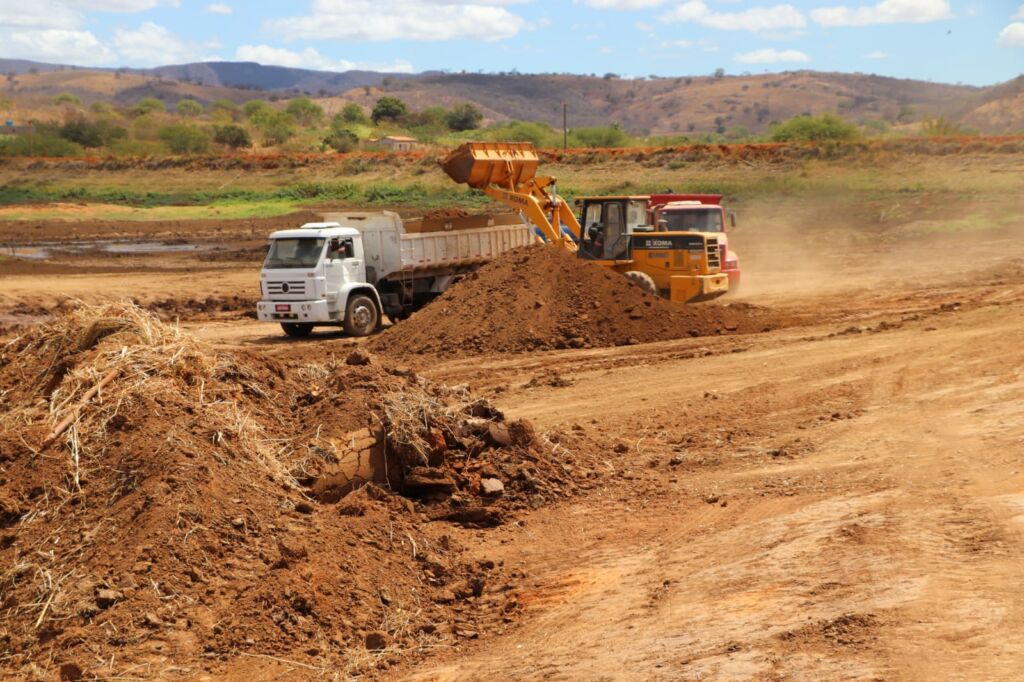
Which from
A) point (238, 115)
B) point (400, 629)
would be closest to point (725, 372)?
point (400, 629)

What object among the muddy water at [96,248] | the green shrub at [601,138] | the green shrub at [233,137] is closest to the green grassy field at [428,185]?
the muddy water at [96,248]

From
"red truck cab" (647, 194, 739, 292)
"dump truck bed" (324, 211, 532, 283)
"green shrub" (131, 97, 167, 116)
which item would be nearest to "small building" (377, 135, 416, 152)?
"green shrub" (131, 97, 167, 116)

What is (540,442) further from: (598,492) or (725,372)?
(725,372)

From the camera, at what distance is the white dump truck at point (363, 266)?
68.4 feet

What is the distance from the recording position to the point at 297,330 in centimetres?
2195

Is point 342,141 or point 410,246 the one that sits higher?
point 342,141

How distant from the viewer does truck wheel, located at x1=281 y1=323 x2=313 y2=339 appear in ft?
71.5

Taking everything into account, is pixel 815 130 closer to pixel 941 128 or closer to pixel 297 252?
pixel 941 128

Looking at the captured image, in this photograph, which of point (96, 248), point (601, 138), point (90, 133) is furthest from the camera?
point (90, 133)

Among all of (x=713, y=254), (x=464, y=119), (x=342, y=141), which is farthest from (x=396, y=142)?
(x=713, y=254)

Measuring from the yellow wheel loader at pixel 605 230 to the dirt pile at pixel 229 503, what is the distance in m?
11.6

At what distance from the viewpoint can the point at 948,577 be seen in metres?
7.53

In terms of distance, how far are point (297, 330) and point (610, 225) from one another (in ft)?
21.8

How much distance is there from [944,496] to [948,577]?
2006mm
